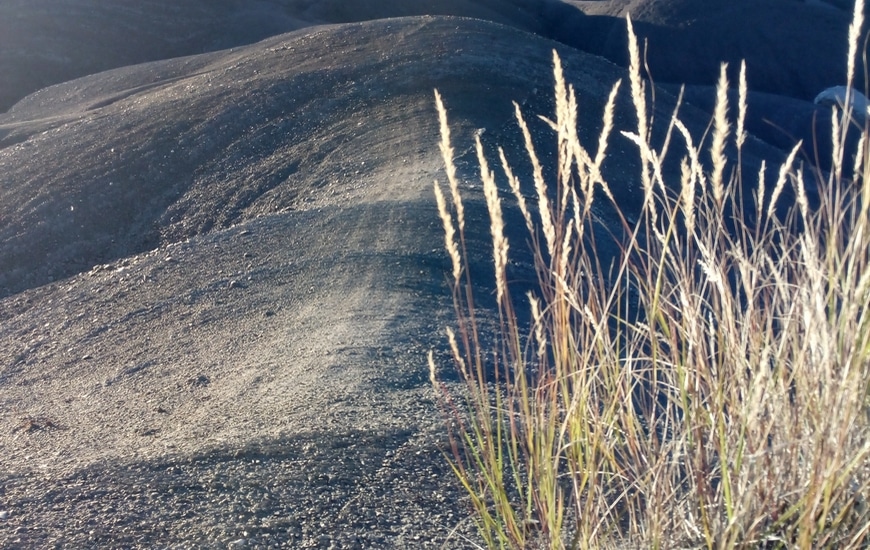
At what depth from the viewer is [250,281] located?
9.79 metres

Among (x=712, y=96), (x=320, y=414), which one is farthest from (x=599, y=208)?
(x=712, y=96)

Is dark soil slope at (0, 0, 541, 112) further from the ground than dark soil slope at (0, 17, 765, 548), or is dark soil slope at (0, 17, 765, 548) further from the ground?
dark soil slope at (0, 0, 541, 112)

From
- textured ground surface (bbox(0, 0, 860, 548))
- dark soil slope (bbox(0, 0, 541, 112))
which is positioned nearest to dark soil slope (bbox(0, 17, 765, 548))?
textured ground surface (bbox(0, 0, 860, 548))

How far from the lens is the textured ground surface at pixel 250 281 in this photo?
4.63m

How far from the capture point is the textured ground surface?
4633 mm

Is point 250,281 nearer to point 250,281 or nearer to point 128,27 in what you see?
point 250,281

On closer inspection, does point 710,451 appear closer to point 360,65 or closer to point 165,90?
point 360,65

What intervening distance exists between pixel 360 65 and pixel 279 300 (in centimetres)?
1075

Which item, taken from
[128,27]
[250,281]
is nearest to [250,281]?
[250,281]

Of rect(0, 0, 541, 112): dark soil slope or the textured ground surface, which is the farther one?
rect(0, 0, 541, 112): dark soil slope

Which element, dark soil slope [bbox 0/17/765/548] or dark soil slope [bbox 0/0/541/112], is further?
dark soil slope [bbox 0/0/541/112]

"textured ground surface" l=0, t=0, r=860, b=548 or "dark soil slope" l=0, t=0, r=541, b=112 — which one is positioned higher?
"dark soil slope" l=0, t=0, r=541, b=112

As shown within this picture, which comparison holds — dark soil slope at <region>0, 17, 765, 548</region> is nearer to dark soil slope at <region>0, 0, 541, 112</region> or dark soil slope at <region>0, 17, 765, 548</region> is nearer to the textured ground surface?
the textured ground surface

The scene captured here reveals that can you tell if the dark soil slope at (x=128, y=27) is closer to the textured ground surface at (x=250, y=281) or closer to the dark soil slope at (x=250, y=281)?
the textured ground surface at (x=250, y=281)
